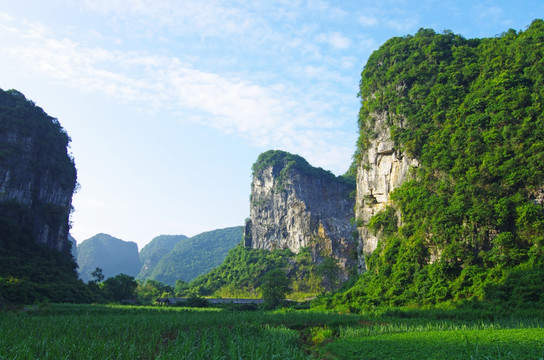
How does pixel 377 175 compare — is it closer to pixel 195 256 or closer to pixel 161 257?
pixel 195 256

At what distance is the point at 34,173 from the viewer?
4934cm

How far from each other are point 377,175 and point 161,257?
130009 millimetres

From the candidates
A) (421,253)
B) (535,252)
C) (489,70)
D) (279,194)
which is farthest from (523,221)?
(279,194)

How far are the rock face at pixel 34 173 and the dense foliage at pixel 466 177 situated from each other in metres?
39.7

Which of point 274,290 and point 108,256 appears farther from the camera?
point 108,256

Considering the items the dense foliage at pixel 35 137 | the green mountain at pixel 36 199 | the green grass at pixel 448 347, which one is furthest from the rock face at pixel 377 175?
the dense foliage at pixel 35 137

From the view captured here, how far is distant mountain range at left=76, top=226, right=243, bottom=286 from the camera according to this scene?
132m

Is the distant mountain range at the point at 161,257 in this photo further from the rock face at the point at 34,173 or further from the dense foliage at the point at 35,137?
the dense foliage at the point at 35,137

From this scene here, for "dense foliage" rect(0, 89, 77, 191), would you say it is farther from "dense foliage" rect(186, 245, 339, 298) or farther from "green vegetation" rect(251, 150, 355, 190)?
"green vegetation" rect(251, 150, 355, 190)

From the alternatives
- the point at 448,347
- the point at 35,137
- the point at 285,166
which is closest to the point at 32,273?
the point at 35,137

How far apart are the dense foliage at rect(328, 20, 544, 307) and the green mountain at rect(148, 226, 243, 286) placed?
291ft

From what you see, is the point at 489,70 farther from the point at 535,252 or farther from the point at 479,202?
the point at 535,252

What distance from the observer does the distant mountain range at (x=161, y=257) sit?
132 meters

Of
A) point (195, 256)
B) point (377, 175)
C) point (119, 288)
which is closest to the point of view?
point (377, 175)
